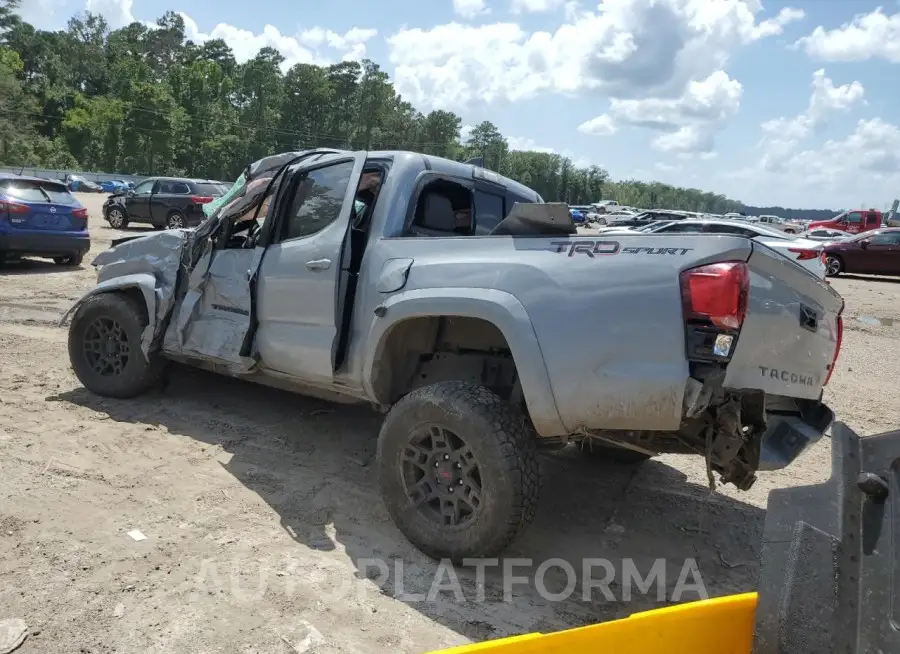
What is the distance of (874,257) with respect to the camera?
19.3 meters

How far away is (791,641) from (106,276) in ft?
18.4

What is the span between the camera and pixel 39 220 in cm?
1169

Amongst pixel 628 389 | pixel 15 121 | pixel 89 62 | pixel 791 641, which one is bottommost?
pixel 791 641

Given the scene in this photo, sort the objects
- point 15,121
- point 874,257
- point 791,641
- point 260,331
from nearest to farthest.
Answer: point 791,641 < point 260,331 < point 874,257 < point 15,121

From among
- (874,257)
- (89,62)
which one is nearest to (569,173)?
(89,62)

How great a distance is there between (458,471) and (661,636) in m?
1.67

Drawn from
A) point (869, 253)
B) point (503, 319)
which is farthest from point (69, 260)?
point (869, 253)

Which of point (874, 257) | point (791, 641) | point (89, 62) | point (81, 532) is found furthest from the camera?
point (89, 62)

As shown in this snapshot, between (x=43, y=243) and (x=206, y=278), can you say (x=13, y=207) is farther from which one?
(x=206, y=278)

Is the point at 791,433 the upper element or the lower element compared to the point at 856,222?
lower

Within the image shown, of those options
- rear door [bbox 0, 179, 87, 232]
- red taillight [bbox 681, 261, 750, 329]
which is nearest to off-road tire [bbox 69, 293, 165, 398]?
red taillight [bbox 681, 261, 750, 329]

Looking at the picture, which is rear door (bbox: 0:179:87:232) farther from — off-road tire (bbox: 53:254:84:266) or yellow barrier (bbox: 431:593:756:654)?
yellow barrier (bbox: 431:593:756:654)

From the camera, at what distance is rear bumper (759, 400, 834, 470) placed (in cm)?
313

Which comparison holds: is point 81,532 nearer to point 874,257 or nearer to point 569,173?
point 874,257
